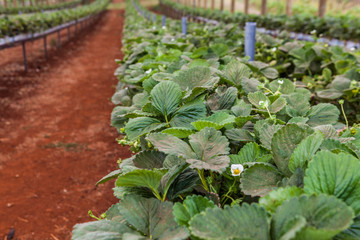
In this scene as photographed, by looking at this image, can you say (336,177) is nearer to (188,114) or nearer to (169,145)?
(169,145)

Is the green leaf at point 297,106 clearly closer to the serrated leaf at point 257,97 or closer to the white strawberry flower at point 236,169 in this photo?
the serrated leaf at point 257,97

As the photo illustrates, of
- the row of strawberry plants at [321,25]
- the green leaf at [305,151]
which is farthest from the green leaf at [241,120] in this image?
the row of strawberry plants at [321,25]

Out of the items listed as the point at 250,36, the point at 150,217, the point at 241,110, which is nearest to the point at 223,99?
the point at 241,110

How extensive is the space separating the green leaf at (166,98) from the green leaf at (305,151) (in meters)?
0.55

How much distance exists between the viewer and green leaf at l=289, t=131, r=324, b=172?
847mm

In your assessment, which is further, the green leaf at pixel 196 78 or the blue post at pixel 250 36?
the blue post at pixel 250 36

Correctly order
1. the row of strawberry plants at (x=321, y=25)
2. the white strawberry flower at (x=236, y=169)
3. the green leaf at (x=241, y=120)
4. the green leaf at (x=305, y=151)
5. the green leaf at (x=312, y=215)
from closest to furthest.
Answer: the green leaf at (x=312, y=215) → the green leaf at (x=305, y=151) → the white strawberry flower at (x=236, y=169) → the green leaf at (x=241, y=120) → the row of strawberry plants at (x=321, y=25)

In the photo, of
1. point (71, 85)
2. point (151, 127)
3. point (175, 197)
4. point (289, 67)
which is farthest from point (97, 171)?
point (71, 85)

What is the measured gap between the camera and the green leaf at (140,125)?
4.16 ft

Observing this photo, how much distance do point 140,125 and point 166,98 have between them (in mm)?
145

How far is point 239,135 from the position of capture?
46.6 inches

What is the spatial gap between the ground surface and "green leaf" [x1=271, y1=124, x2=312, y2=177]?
1.12 meters

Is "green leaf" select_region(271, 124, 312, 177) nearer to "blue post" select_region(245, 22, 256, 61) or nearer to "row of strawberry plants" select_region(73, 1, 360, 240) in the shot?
"row of strawberry plants" select_region(73, 1, 360, 240)

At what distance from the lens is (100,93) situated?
7312 mm
